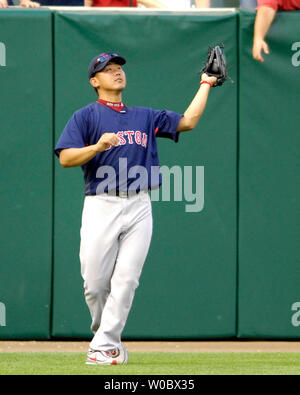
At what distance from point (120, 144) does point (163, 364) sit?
1318mm

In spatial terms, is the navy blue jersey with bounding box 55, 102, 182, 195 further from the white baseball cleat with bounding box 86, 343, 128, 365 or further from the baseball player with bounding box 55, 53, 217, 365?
the white baseball cleat with bounding box 86, 343, 128, 365

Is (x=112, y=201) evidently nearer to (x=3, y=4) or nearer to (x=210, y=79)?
(x=210, y=79)

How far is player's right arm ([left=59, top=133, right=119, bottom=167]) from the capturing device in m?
5.65

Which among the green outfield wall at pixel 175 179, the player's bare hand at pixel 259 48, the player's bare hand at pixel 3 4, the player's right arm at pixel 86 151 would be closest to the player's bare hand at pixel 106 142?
the player's right arm at pixel 86 151

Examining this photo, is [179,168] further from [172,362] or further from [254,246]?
[172,362]

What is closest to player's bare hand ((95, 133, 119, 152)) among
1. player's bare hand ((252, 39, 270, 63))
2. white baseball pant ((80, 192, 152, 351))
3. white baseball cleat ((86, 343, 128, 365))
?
white baseball pant ((80, 192, 152, 351))

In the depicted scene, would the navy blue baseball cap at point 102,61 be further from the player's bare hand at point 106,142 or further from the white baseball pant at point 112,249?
the white baseball pant at point 112,249

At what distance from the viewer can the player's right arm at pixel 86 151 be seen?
5648 mm

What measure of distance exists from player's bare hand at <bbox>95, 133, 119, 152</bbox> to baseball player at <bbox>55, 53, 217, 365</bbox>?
0.08 m

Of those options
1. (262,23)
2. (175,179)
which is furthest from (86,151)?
(262,23)

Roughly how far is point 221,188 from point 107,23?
57.7 inches

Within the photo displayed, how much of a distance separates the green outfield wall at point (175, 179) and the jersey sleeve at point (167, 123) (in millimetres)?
1248

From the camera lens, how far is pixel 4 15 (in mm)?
7387
